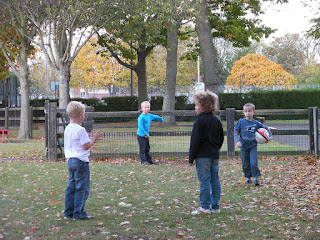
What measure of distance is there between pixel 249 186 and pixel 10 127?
1615cm

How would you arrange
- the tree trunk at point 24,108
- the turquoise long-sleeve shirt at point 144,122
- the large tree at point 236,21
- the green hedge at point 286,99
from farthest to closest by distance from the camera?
the green hedge at point 286,99, the large tree at point 236,21, the tree trunk at point 24,108, the turquoise long-sleeve shirt at point 144,122

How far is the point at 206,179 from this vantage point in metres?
6.14

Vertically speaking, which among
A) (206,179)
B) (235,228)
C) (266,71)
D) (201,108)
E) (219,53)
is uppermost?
(219,53)

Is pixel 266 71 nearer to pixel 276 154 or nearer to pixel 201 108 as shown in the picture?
pixel 276 154

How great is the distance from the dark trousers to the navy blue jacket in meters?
4.74

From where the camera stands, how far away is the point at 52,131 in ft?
38.5

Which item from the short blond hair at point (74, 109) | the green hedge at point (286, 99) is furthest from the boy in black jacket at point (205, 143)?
the green hedge at point (286, 99)

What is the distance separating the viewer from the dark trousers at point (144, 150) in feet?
35.5

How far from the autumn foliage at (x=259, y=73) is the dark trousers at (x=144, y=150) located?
4864cm

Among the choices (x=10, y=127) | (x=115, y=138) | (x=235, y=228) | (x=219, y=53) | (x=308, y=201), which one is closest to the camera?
(x=235, y=228)

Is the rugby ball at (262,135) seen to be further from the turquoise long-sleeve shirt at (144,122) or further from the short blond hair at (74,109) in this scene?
the short blond hair at (74,109)

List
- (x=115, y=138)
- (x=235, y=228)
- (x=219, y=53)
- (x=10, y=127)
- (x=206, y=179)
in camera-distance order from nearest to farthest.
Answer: (x=235, y=228)
(x=206, y=179)
(x=115, y=138)
(x=10, y=127)
(x=219, y=53)

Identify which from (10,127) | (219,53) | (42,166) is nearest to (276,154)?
(42,166)

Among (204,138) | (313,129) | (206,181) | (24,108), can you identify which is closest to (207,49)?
(24,108)
